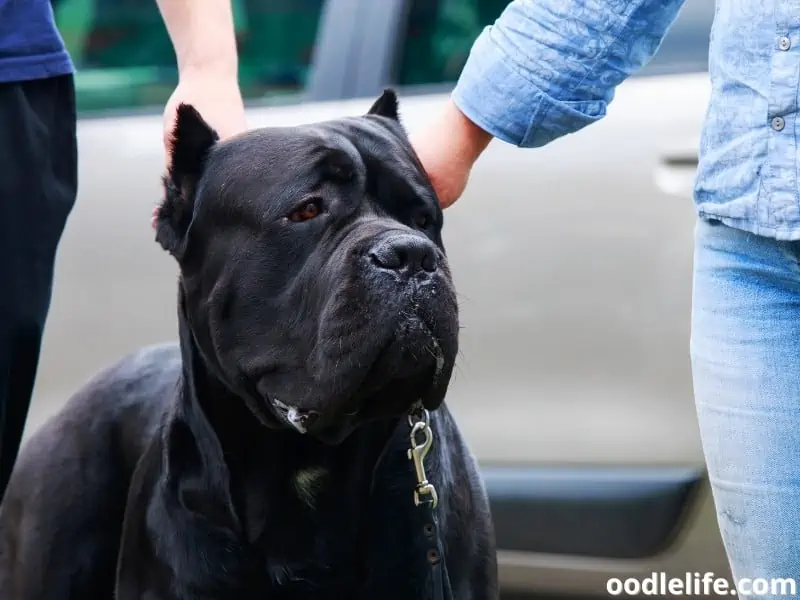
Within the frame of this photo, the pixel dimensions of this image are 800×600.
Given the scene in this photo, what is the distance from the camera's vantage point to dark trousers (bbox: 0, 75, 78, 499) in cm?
248

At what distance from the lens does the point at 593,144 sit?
3.69 m

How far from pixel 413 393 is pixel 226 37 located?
3.19 ft

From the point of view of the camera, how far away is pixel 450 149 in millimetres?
2551

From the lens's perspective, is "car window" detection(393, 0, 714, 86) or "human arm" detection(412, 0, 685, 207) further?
"car window" detection(393, 0, 714, 86)

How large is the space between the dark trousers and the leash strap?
0.77 meters

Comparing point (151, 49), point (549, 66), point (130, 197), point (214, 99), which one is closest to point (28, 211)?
point (214, 99)

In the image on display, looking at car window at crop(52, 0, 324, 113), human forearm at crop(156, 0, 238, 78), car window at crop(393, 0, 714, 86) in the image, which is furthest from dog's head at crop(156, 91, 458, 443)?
car window at crop(52, 0, 324, 113)

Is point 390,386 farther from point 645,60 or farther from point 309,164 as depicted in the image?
point 645,60

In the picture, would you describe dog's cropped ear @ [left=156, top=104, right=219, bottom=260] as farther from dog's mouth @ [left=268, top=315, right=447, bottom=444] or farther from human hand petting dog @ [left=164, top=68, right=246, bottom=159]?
dog's mouth @ [left=268, top=315, right=447, bottom=444]

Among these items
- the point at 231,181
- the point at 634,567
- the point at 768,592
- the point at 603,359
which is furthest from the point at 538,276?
the point at 768,592

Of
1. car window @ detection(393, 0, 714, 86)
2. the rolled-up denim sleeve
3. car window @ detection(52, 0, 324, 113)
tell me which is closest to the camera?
the rolled-up denim sleeve

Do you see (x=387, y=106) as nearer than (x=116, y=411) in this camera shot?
Yes

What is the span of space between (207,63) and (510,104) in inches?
27.7

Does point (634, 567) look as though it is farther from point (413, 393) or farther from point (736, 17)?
point (736, 17)
